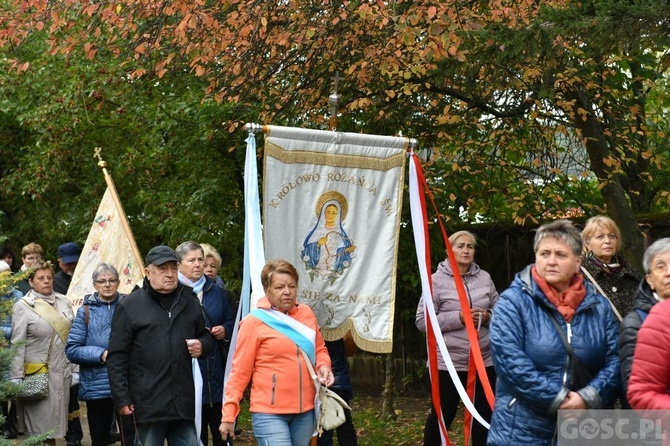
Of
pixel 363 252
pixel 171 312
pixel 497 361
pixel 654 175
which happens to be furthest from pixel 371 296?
pixel 654 175

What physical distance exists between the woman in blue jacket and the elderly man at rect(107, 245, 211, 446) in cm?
273

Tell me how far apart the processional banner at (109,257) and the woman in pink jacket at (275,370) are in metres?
4.32

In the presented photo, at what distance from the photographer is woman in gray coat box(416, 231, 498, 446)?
346 inches

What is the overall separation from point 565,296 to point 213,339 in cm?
387

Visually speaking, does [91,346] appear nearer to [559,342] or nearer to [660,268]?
[559,342]

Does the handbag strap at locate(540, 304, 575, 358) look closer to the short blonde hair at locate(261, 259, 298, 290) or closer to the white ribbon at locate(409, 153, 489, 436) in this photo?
the short blonde hair at locate(261, 259, 298, 290)

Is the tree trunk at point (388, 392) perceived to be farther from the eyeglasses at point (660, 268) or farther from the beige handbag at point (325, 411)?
the eyeglasses at point (660, 268)

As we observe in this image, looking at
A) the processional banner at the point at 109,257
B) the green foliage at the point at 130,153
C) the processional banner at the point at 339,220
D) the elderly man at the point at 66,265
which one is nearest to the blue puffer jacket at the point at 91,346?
the processional banner at the point at 339,220

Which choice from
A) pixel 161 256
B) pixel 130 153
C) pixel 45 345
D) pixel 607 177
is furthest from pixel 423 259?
pixel 130 153

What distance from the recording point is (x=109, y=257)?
36.4 feet

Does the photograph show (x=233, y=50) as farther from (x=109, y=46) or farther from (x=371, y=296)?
(x=371, y=296)

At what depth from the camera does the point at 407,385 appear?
14.6 metres

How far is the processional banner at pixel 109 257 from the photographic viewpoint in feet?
36.2

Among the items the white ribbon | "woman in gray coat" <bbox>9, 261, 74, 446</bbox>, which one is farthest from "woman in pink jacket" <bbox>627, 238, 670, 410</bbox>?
"woman in gray coat" <bbox>9, 261, 74, 446</bbox>
